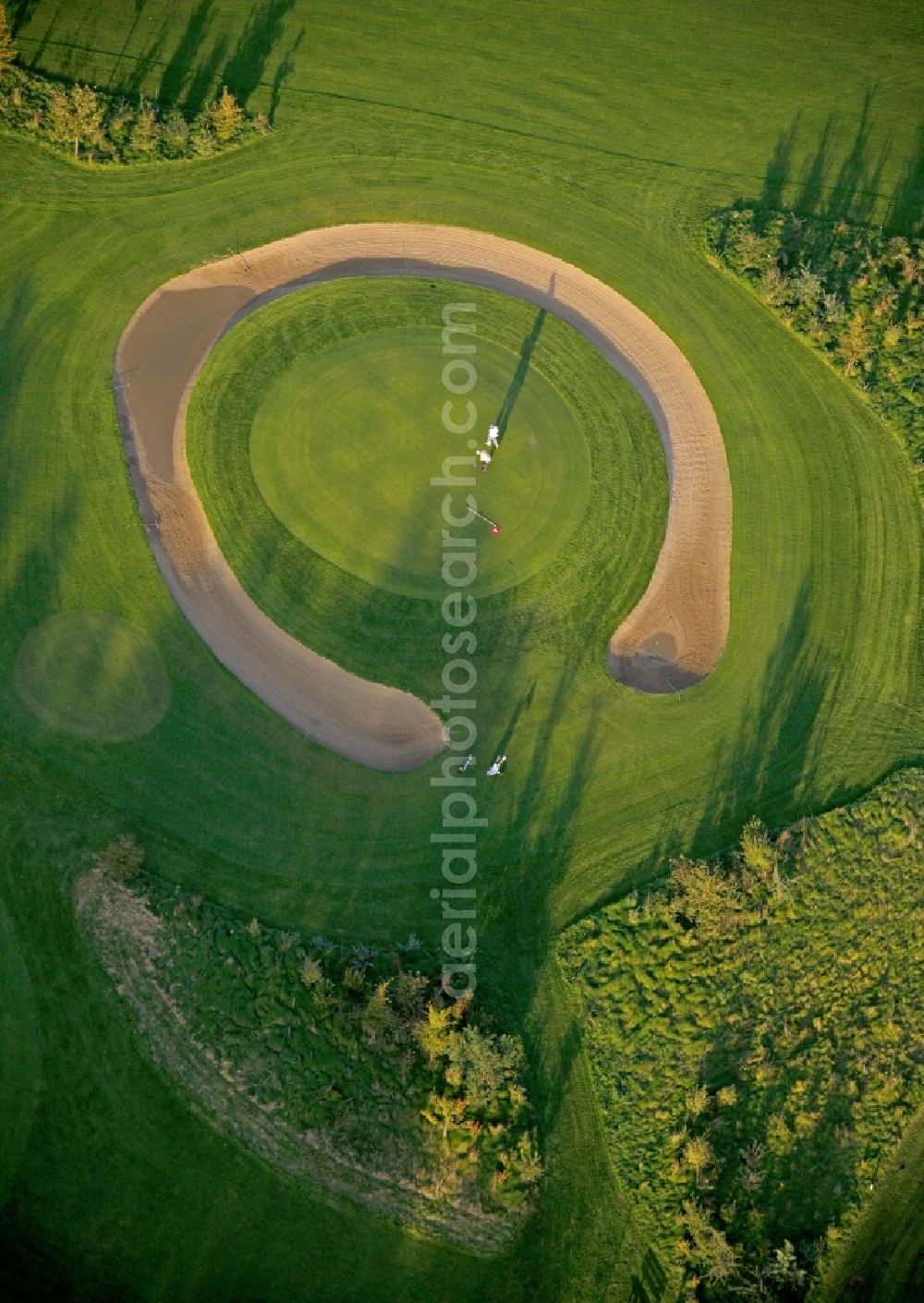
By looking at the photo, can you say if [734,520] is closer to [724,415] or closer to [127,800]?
[724,415]

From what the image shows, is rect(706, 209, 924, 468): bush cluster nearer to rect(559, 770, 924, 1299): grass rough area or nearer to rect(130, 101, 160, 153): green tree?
rect(559, 770, 924, 1299): grass rough area

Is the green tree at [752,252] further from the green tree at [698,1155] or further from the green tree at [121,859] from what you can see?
the green tree at [698,1155]

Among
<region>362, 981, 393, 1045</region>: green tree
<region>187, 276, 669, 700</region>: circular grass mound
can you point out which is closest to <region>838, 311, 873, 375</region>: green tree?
<region>187, 276, 669, 700</region>: circular grass mound

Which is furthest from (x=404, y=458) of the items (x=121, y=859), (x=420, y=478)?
(x=121, y=859)

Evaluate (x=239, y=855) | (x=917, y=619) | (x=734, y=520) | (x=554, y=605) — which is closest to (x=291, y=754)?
(x=239, y=855)

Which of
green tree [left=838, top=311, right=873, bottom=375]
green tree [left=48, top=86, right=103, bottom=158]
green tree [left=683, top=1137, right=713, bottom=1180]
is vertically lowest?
green tree [left=683, top=1137, right=713, bottom=1180]
